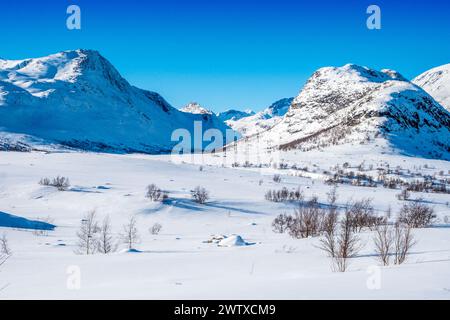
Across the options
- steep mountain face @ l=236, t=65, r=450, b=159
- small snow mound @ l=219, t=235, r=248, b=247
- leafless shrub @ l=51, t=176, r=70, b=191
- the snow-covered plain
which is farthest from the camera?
steep mountain face @ l=236, t=65, r=450, b=159

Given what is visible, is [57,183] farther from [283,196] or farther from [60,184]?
[283,196]

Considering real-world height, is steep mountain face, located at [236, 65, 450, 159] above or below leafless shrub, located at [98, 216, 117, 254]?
above

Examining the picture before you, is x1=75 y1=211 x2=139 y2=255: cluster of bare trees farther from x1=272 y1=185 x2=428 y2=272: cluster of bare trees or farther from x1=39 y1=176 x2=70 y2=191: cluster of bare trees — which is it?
x1=39 y1=176 x2=70 y2=191: cluster of bare trees

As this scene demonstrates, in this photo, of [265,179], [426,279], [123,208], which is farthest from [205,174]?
[426,279]

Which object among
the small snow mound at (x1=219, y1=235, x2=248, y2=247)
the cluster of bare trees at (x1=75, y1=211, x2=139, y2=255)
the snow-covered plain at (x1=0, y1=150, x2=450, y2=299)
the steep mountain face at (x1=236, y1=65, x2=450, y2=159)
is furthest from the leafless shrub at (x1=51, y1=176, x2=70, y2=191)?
the steep mountain face at (x1=236, y1=65, x2=450, y2=159)

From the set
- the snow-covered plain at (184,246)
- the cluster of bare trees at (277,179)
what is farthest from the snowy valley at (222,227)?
the cluster of bare trees at (277,179)

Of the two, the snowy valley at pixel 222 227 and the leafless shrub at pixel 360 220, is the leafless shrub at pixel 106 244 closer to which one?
the snowy valley at pixel 222 227

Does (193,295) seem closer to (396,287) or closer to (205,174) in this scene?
(396,287)

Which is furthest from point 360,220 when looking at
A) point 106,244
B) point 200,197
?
point 200,197
